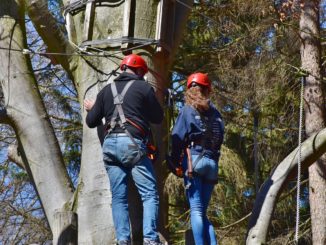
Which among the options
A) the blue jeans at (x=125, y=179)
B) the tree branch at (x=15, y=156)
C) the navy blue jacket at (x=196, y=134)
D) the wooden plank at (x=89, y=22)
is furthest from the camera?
the tree branch at (x=15, y=156)

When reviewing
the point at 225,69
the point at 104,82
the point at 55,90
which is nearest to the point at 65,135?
the point at 55,90

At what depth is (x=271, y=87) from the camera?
1256 cm

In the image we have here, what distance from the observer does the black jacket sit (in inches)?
239

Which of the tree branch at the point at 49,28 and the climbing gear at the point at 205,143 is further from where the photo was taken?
the tree branch at the point at 49,28

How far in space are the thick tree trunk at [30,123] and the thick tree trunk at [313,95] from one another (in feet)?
19.6

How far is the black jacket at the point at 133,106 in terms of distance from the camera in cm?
606

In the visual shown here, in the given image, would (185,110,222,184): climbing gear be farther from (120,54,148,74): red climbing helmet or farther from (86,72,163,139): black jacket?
(120,54,148,74): red climbing helmet

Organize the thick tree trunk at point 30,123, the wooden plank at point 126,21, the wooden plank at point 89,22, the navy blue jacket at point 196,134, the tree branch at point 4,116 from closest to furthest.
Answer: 1. the navy blue jacket at point 196,134
2. the wooden plank at point 126,21
3. the wooden plank at point 89,22
4. the thick tree trunk at point 30,123
5. the tree branch at point 4,116

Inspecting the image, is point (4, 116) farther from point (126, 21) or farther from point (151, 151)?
point (151, 151)

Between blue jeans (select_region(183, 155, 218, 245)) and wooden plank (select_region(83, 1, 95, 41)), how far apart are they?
1334 millimetres

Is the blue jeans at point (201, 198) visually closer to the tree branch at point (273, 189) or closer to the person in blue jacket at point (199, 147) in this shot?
the person in blue jacket at point (199, 147)

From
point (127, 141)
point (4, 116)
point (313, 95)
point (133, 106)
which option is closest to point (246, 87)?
point (313, 95)

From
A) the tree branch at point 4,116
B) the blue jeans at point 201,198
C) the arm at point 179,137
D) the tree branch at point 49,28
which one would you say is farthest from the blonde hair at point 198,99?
the tree branch at point 4,116

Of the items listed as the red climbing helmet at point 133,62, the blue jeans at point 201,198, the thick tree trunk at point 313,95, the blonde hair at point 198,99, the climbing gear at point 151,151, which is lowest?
the blue jeans at point 201,198
